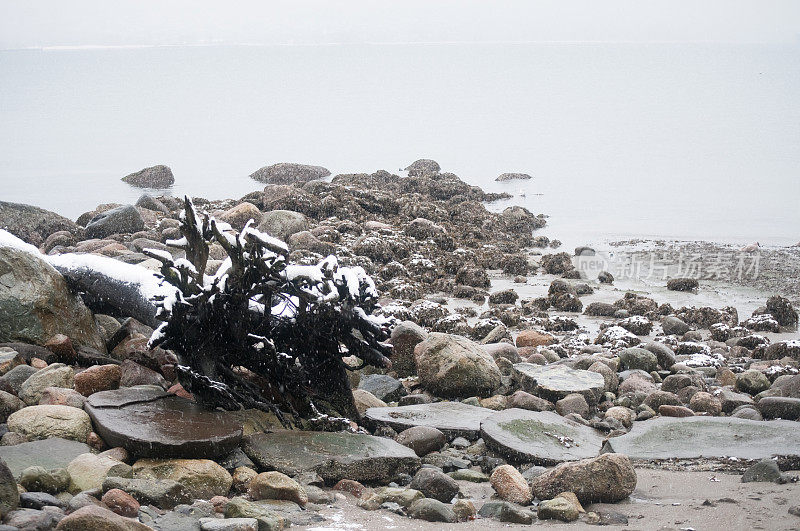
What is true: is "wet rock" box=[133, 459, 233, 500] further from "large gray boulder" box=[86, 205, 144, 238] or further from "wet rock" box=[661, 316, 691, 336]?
"large gray boulder" box=[86, 205, 144, 238]

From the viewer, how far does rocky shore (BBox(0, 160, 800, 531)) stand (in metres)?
3.89

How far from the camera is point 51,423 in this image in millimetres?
4422

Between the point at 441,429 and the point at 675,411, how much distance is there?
171 centimetres

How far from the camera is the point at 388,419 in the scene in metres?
5.39

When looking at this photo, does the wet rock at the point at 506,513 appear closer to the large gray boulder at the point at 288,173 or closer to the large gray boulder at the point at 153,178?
the large gray boulder at the point at 153,178

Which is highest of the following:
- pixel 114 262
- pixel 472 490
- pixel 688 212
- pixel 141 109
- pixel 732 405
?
pixel 141 109

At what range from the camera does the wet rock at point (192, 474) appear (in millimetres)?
4031

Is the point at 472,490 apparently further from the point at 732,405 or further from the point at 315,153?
the point at 315,153

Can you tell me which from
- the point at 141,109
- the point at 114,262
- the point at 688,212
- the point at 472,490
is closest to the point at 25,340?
the point at 114,262

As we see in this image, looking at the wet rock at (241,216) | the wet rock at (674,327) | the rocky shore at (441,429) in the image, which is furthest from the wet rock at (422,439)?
the wet rock at (241,216)

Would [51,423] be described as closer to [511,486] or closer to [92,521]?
[92,521]

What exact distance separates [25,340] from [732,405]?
4.86 meters

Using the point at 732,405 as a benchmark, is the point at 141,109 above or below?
above

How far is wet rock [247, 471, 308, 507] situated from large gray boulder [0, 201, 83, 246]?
9.62 meters
